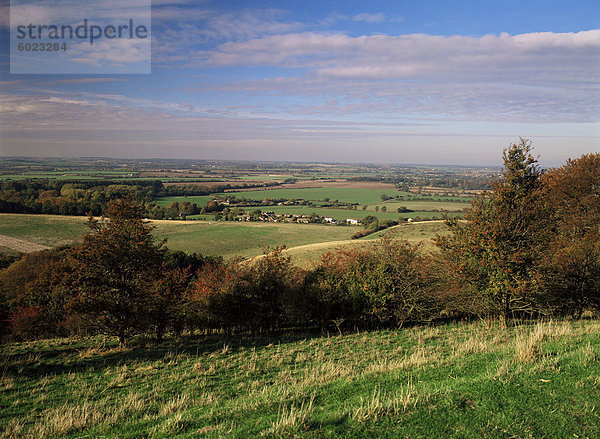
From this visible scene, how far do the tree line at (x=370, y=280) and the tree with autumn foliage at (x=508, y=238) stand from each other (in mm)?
52

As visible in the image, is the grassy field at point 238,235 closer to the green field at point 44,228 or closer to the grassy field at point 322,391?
the green field at point 44,228

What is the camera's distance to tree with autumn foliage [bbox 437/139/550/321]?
1419 centimetres

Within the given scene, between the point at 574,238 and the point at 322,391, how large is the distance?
78.2ft

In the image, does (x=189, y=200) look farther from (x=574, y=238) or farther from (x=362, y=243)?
(x=574, y=238)

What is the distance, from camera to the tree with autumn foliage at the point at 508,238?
1419cm

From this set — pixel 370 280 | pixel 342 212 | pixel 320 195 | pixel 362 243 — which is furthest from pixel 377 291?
pixel 320 195

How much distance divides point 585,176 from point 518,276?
17.0 metres

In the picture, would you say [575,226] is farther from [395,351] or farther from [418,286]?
[395,351]

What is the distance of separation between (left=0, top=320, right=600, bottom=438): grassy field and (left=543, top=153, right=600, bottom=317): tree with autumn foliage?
6947mm

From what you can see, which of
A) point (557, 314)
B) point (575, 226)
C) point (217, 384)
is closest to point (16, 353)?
point (217, 384)

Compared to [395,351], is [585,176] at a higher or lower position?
higher

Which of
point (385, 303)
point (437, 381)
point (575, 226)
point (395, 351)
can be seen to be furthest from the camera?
point (575, 226)

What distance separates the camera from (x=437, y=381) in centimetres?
708

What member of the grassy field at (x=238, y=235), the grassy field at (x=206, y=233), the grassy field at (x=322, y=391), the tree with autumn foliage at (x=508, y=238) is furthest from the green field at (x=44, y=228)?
the tree with autumn foliage at (x=508, y=238)
